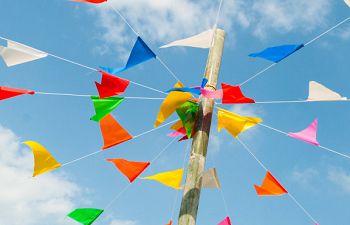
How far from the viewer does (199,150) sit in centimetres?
408

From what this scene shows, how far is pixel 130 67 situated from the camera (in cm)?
438

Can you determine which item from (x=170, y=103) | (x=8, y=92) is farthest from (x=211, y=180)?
(x=8, y=92)

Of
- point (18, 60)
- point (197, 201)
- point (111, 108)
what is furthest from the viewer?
point (111, 108)

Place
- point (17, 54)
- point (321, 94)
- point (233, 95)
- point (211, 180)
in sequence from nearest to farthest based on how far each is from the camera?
point (233, 95) < point (17, 54) < point (321, 94) < point (211, 180)

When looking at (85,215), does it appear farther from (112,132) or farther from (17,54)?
(17,54)

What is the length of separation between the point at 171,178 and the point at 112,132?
948mm

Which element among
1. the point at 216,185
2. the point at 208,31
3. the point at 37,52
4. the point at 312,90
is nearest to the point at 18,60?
the point at 37,52

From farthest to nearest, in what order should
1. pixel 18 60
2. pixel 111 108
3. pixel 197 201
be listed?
pixel 111 108 < pixel 18 60 < pixel 197 201

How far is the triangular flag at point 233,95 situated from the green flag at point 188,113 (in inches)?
15.9

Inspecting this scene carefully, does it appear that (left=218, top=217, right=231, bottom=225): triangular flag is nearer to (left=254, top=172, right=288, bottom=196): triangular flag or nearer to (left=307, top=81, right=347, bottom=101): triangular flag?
(left=254, top=172, right=288, bottom=196): triangular flag

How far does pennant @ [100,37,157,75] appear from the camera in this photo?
430 centimetres

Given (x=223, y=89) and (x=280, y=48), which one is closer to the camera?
(x=223, y=89)

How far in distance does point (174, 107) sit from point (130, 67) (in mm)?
670

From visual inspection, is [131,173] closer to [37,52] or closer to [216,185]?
[216,185]
